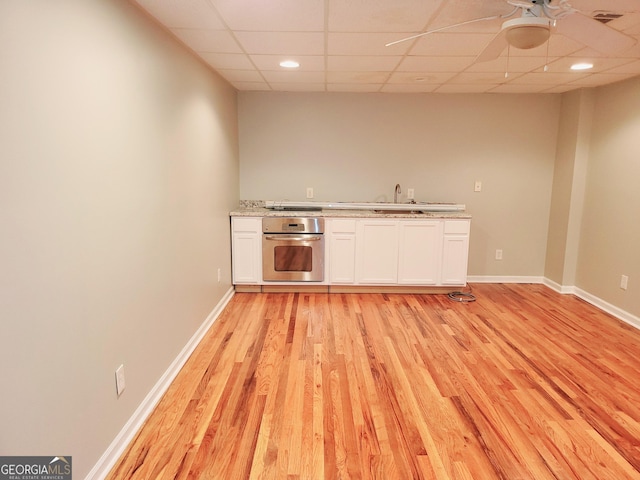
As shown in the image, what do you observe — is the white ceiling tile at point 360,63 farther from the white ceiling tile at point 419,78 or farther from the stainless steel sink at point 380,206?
the stainless steel sink at point 380,206

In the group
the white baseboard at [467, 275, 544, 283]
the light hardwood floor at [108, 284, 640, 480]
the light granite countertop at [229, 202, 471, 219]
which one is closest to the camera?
the light hardwood floor at [108, 284, 640, 480]

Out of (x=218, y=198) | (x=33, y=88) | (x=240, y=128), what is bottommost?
(x=218, y=198)

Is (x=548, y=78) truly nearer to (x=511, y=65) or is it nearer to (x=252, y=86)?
(x=511, y=65)

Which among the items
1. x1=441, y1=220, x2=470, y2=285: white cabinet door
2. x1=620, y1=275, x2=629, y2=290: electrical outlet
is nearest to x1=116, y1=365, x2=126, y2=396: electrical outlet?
x1=441, y1=220, x2=470, y2=285: white cabinet door

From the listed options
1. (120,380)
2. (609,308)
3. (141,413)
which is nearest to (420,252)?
(609,308)

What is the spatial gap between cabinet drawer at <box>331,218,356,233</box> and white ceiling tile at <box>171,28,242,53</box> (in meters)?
2.01

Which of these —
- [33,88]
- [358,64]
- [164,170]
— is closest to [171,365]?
[164,170]

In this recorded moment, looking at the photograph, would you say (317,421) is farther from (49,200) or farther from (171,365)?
(49,200)

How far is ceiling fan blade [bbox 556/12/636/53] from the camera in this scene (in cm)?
182

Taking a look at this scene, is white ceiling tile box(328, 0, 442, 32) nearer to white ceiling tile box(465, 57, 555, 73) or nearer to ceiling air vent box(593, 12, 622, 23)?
ceiling air vent box(593, 12, 622, 23)

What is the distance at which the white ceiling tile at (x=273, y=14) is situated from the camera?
6.66ft

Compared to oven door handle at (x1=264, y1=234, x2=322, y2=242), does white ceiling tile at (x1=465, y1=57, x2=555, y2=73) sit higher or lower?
higher

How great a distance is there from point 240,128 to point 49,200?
11.4 feet

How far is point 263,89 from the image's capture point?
4445mm
